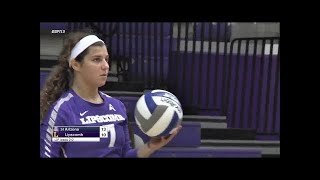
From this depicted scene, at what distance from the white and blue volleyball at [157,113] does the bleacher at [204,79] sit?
0.13 metres

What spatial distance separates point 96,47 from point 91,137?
858 mm

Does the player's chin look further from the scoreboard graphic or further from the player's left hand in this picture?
the player's left hand

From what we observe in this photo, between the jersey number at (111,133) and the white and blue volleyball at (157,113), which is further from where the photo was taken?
the jersey number at (111,133)

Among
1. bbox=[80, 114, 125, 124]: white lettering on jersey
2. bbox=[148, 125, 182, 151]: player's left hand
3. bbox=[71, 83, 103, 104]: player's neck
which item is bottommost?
bbox=[148, 125, 182, 151]: player's left hand

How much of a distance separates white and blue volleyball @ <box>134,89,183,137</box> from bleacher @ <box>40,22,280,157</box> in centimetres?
13

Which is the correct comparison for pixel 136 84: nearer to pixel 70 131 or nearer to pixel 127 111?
pixel 127 111

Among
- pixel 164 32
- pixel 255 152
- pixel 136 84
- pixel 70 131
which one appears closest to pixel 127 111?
pixel 136 84

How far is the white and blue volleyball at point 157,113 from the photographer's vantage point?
4.03 meters

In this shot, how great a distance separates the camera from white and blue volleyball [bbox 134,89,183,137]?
4031 mm

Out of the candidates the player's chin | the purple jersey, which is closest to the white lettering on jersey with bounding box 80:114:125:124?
the purple jersey

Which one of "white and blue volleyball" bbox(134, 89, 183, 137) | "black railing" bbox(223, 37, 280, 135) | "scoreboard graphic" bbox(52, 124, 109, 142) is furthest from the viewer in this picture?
"black railing" bbox(223, 37, 280, 135)

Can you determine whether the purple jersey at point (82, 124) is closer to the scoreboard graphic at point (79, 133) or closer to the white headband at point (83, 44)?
the scoreboard graphic at point (79, 133)

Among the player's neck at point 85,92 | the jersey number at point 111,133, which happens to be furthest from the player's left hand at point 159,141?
the player's neck at point 85,92

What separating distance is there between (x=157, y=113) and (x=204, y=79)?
0.74 meters
